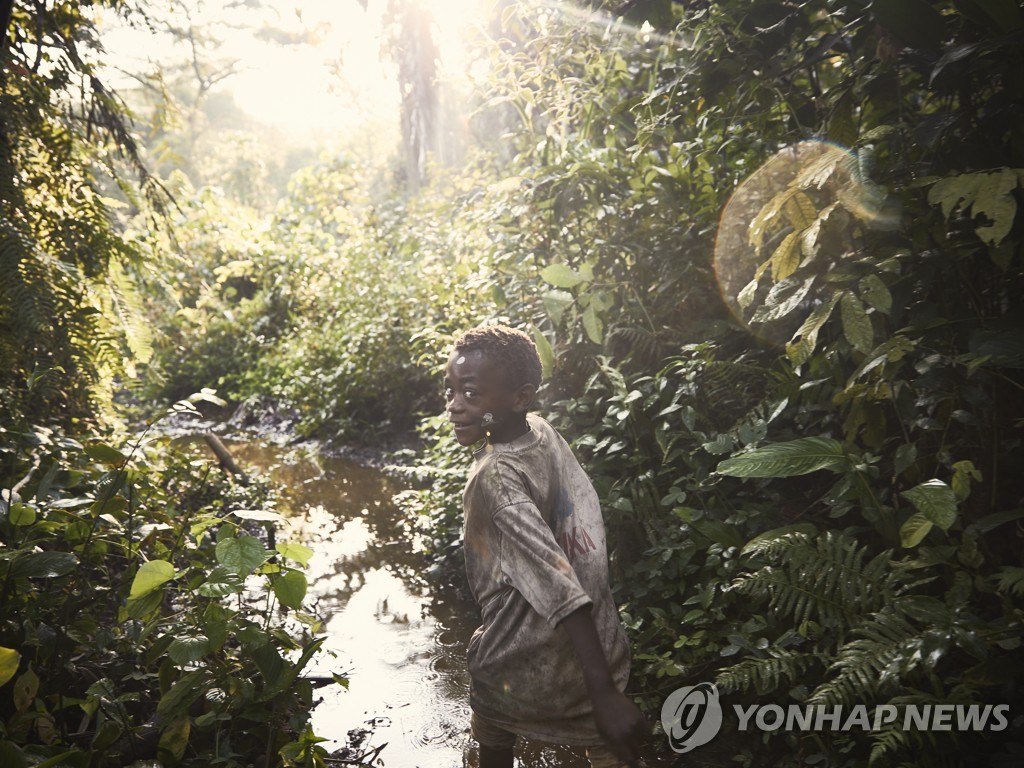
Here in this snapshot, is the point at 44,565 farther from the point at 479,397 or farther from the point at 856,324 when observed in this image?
the point at 856,324

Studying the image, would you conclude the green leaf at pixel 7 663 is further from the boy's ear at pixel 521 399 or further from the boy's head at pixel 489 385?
the boy's ear at pixel 521 399

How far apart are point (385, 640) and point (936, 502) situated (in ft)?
9.06

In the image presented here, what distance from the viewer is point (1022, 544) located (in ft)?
8.32

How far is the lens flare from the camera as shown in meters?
2.40

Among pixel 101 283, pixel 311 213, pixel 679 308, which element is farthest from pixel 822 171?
pixel 311 213

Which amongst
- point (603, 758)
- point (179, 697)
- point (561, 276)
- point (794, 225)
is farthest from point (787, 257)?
point (179, 697)

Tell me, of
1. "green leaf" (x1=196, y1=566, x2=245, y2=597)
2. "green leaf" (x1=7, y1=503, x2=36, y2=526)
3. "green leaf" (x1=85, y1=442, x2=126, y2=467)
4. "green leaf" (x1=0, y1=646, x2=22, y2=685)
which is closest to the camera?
"green leaf" (x1=0, y1=646, x2=22, y2=685)

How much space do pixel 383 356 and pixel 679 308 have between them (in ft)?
15.2

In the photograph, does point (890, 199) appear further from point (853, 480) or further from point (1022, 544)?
point (1022, 544)

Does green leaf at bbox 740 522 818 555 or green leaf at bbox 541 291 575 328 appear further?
green leaf at bbox 541 291 575 328

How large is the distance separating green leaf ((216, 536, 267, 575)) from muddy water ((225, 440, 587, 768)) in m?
0.58

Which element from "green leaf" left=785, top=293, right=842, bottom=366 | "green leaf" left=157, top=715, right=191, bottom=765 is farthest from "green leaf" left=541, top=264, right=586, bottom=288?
"green leaf" left=157, top=715, right=191, bottom=765

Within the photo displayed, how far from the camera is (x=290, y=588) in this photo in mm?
2379

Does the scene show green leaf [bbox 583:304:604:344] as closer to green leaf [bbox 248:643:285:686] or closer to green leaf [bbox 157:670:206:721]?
green leaf [bbox 248:643:285:686]
